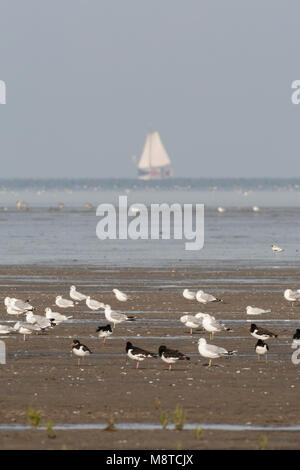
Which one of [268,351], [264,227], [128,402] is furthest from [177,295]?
[264,227]

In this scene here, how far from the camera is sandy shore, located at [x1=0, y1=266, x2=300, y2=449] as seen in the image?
1236cm

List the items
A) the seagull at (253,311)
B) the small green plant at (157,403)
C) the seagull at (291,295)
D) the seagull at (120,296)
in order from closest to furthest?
the small green plant at (157,403)
the seagull at (253,311)
the seagull at (291,295)
the seagull at (120,296)

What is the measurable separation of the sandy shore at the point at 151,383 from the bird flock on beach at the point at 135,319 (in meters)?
0.17

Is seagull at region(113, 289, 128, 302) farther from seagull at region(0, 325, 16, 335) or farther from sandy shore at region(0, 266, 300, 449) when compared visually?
seagull at region(0, 325, 16, 335)

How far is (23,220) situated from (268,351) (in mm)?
52730

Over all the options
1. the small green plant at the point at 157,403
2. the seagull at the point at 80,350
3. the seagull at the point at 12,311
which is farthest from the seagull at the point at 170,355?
the seagull at the point at 12,311

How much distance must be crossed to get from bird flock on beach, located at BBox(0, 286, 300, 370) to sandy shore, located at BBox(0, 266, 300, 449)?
168 mm

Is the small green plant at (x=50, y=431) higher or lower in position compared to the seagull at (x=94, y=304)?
lower

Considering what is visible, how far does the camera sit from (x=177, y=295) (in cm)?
2773

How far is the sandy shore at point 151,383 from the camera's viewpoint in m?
12.4

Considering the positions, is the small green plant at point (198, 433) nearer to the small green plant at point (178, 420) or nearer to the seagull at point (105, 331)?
the small green plant at point (178, 420)

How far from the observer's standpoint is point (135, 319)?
22781 mm

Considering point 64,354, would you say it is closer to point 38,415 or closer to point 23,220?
point 38,415
